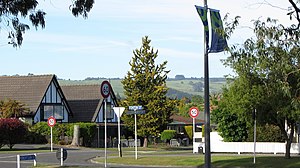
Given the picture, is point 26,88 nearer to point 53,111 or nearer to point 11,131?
point 53,111

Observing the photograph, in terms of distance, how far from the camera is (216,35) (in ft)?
72.8

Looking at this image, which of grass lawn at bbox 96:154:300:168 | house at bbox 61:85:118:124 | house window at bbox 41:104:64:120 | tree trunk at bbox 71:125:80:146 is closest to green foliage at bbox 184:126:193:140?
house at bbox 61:85:118:124

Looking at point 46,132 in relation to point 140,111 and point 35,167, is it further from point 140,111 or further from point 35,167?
point 35,167

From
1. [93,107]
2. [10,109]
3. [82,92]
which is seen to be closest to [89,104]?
[93,107]

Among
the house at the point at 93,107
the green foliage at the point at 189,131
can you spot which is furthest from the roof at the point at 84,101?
the green foliage at the point at 189,131

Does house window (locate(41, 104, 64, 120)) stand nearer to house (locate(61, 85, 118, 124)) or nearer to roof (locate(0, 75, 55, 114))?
roof (locate(0, 75, 55, 114))

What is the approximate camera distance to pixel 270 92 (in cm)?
3048

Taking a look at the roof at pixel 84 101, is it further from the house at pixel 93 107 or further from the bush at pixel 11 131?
the bush at pixel 11 131

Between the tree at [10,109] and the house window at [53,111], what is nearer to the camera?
the tree at [10,109]

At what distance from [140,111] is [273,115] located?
7.78 metres

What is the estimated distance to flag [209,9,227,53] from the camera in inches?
864

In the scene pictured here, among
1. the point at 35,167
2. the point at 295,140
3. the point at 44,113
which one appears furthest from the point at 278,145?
the point at 44,113

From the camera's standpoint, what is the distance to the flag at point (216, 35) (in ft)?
72.0

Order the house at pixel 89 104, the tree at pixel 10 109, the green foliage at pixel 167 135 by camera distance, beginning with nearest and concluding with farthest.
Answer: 1. the tree at pixel 10 109
2. the green foliage at pixel 167 135
3. the house at pixel 89 104
